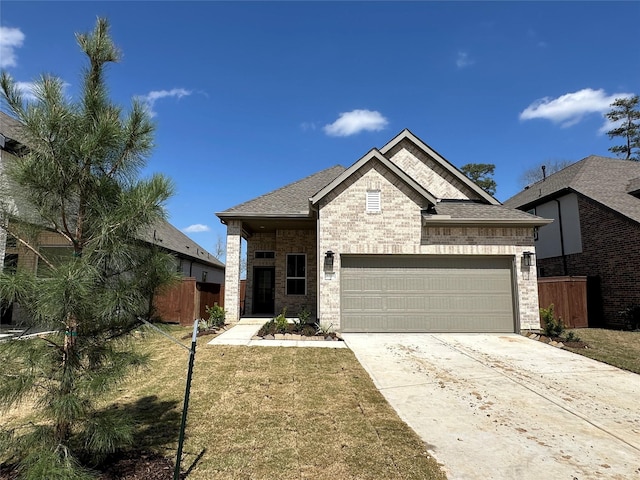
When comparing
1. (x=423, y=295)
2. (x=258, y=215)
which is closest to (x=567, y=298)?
(x=423, y=295)

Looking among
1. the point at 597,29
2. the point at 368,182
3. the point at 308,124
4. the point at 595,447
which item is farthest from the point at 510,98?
the point at 595,447

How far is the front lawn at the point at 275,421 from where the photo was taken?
137 inches

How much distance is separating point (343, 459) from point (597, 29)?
45.2ft

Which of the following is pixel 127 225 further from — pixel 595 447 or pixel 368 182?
pixel 368 182

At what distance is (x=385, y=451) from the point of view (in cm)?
379

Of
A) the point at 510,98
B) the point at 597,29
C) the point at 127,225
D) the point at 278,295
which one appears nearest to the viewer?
the point at 127,225

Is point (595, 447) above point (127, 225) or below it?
below

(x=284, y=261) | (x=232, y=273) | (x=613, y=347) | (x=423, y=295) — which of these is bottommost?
(x=613, y=347)

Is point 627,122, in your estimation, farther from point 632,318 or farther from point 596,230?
point 632,318

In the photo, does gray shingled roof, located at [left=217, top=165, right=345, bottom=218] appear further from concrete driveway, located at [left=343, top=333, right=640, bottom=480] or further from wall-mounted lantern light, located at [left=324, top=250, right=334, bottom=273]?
concrete driveway, located at [left=343, top=333, right=640, bottom=480]

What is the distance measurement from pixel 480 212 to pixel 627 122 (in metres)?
29.5

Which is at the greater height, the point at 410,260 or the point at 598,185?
the point at 598,185

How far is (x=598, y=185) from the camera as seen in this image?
1567 cm

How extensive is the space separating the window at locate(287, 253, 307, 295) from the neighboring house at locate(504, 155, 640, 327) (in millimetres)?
12059
